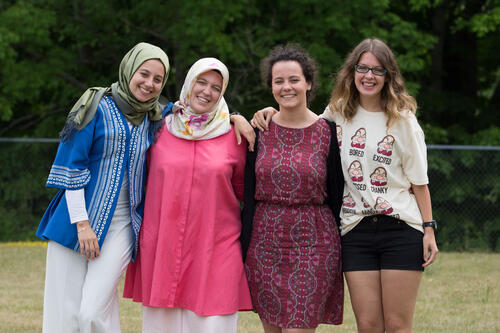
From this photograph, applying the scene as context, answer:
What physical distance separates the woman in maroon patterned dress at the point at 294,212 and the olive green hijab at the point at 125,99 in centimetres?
67

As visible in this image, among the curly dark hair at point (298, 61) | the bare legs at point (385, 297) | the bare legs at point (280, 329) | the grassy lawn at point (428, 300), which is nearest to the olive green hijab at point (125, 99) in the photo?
the curly dark hair at point (298, 61)

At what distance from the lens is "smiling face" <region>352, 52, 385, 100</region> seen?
375 centimetres

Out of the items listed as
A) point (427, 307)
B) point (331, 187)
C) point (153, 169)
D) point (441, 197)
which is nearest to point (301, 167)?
point (331, 187)

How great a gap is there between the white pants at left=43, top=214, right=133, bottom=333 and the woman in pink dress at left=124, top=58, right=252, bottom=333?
223mm

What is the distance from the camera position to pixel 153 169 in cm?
390

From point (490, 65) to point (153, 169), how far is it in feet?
42.8

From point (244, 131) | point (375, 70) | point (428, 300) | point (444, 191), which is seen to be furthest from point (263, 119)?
point (444, 191)

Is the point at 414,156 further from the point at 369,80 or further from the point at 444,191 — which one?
the point at 444,191

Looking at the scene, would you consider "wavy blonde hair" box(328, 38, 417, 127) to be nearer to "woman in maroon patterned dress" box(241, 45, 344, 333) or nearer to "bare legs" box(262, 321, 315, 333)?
"woman in maroon patterned dress" box(241, 45, 344, 333)

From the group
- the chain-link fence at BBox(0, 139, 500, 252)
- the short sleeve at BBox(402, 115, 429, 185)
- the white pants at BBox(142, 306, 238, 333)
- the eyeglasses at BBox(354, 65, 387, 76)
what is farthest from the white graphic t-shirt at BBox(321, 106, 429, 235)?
the chain-link fence at BBox(0, 139, 500, 252)

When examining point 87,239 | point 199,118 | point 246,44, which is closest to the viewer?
point 87,239

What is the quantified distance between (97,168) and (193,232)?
65 cm

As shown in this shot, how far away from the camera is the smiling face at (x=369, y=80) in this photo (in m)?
3.75

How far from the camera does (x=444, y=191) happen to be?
11055 millimetres
